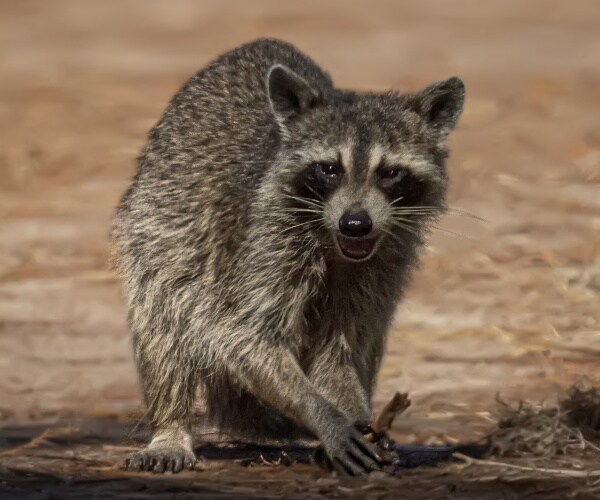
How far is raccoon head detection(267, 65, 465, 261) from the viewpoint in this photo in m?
8.18

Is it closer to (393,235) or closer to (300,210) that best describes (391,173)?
(393,235)

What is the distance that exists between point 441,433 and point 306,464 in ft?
4.55

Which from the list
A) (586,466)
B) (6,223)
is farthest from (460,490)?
(6,223)

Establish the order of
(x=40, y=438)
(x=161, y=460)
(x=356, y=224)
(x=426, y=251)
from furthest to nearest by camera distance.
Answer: (x=426, y=251)
(x=40, y=438)
(x=161, y=460)
(x=356, y=224)

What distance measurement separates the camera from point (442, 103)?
8.73m

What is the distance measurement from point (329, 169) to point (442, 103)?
0.83m

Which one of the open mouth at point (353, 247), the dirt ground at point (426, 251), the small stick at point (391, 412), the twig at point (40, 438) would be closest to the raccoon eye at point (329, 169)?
the open mouth at point (353, 247)

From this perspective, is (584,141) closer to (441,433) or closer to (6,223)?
(6,223)

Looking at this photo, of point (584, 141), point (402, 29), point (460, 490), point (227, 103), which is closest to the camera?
point (460, 490)

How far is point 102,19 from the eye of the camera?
21.8 m

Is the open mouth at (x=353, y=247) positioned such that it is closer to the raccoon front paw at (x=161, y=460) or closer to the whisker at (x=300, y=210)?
the whisker at (x=300, y=210)

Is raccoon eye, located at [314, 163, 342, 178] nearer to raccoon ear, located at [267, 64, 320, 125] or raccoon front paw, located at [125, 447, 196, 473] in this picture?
raccoon ear, located at [267, 64, 320, 125]

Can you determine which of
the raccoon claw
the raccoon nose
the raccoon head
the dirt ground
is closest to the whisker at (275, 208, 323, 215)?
the raccoon head

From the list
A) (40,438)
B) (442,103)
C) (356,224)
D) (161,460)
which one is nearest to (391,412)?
(356,224)
